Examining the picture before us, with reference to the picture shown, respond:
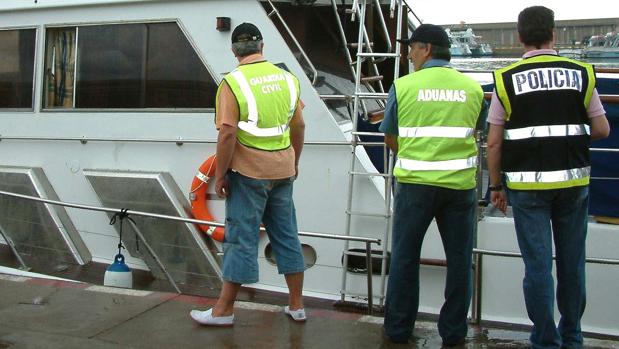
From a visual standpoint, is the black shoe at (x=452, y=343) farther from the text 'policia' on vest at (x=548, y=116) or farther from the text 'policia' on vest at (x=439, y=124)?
the text 'policia' on vest at (x=548, y=116)

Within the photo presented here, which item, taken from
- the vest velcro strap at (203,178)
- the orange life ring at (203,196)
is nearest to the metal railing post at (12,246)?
the orange life ring at (203,196)

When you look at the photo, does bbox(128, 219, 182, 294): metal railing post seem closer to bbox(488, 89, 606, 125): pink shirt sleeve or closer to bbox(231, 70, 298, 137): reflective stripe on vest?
bbox(231, 70, 298, 137): reflective stripe on vest

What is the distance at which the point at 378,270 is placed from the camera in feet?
17.4

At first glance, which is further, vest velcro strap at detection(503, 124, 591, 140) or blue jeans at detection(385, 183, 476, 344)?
blue jeans at detection(385, 183, 476, 344)

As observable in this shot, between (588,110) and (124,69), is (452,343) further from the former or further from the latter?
(124,69)

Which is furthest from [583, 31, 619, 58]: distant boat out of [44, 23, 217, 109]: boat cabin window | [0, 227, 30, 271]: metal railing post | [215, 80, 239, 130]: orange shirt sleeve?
[215, 80, 239, 130]: orange shirt sleeve

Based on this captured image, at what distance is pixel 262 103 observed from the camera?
3.99m

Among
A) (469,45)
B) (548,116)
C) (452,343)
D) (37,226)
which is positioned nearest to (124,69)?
(37,226)

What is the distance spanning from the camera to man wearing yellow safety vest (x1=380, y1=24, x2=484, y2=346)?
356cm

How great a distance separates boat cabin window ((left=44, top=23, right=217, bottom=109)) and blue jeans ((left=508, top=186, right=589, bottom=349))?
3142 mm

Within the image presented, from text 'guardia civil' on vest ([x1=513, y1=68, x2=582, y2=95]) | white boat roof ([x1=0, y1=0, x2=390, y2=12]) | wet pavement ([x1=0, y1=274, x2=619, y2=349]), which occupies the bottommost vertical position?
wet pavement ([x1=0, y1=274, x2=619, y2=349])

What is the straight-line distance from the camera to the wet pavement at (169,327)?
157 inches

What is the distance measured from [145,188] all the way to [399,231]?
2901 millimetres

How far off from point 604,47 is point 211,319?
10.4 meters
